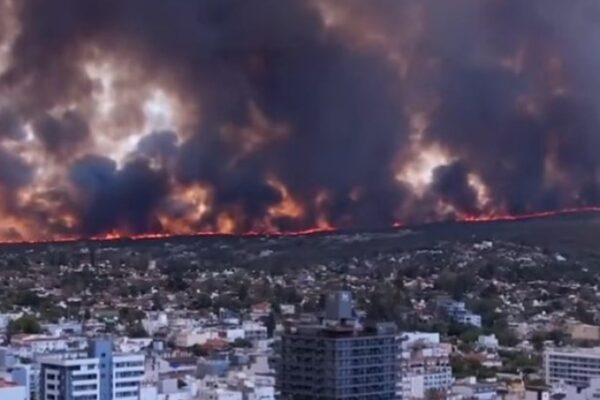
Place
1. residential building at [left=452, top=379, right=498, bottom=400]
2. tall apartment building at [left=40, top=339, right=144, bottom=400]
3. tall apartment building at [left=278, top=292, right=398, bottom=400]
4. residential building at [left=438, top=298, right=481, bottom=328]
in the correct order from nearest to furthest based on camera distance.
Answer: tall apartment building at [left=278, top=292, right=398, bottom=400] < tall apartment building at [left=40, top=339, right=144, bottom=400] < residential building at [left=452, top=379, right=498, bottom=400] < residential building at [left=438, top=298, right=481, bottom=328]

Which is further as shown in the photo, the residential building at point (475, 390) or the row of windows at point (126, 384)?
the residential building at point (475, 390)

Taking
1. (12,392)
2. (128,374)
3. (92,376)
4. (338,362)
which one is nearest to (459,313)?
(128,374)

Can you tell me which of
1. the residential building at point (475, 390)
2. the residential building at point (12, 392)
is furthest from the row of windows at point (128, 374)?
the residential building at point (475, 390)

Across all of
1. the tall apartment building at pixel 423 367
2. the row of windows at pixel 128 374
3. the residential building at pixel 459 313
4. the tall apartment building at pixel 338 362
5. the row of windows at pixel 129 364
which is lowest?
the tall apartment building at pixel 338 362

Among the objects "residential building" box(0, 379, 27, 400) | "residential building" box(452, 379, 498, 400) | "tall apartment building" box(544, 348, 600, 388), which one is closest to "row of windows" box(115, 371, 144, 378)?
"residential building" box(0, 379, 27, 400)

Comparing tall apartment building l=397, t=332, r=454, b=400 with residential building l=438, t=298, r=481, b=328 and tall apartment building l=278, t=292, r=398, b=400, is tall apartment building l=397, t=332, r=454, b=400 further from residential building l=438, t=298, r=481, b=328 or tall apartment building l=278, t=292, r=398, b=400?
tall apartment building l=278, t=292, r=398, b=400

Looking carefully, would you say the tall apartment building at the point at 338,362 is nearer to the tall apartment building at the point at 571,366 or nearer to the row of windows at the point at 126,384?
the row of windows at the point at 126,384
